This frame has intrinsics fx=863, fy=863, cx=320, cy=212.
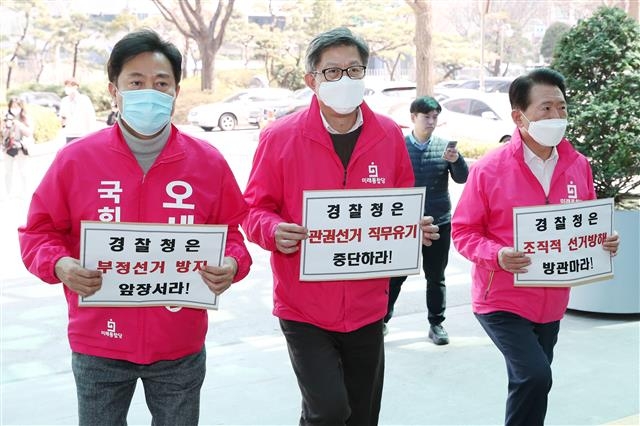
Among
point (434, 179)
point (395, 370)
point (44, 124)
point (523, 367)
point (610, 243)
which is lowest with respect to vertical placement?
point (395, 370)

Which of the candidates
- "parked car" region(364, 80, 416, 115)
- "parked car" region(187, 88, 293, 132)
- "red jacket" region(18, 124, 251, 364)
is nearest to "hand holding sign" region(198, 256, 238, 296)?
"red jacket" region(18, 124, 251, 364)

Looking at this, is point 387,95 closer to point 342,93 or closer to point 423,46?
point 423,46

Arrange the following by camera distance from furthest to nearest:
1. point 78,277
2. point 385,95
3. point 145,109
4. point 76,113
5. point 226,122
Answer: point 226,122 → point 385,95 → point 76,113 → point 145,109 → point 78,277

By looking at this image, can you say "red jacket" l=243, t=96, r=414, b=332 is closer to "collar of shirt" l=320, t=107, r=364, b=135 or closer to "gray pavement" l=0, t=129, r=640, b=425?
"collar of shirt" l=320, t=107, r=364, b=135

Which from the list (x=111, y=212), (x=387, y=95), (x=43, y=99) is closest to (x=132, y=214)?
(x=111, y=212)

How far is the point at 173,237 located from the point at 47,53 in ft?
130

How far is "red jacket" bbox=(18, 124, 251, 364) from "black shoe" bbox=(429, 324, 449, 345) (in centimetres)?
349

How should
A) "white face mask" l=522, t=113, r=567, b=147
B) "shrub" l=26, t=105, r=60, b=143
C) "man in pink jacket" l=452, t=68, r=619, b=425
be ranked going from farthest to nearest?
1. "shrub" l=26, t=105, r=60, b=143
2. "white face mask" l=522, t=113, r=567, b=147
3. "man in pink jacket" l=452, t=68, r=619, b=425

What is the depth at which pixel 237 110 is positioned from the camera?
92.8 ft

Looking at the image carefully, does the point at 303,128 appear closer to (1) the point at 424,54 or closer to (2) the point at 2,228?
(2) the point at 2,228

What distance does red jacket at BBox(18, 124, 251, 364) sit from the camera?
2.88m

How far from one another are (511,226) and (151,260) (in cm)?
159

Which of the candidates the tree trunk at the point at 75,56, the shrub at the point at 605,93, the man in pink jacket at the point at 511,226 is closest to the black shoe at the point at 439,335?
the shrub at the point at 605,93

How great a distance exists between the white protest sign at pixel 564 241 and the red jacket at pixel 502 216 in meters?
0.09
